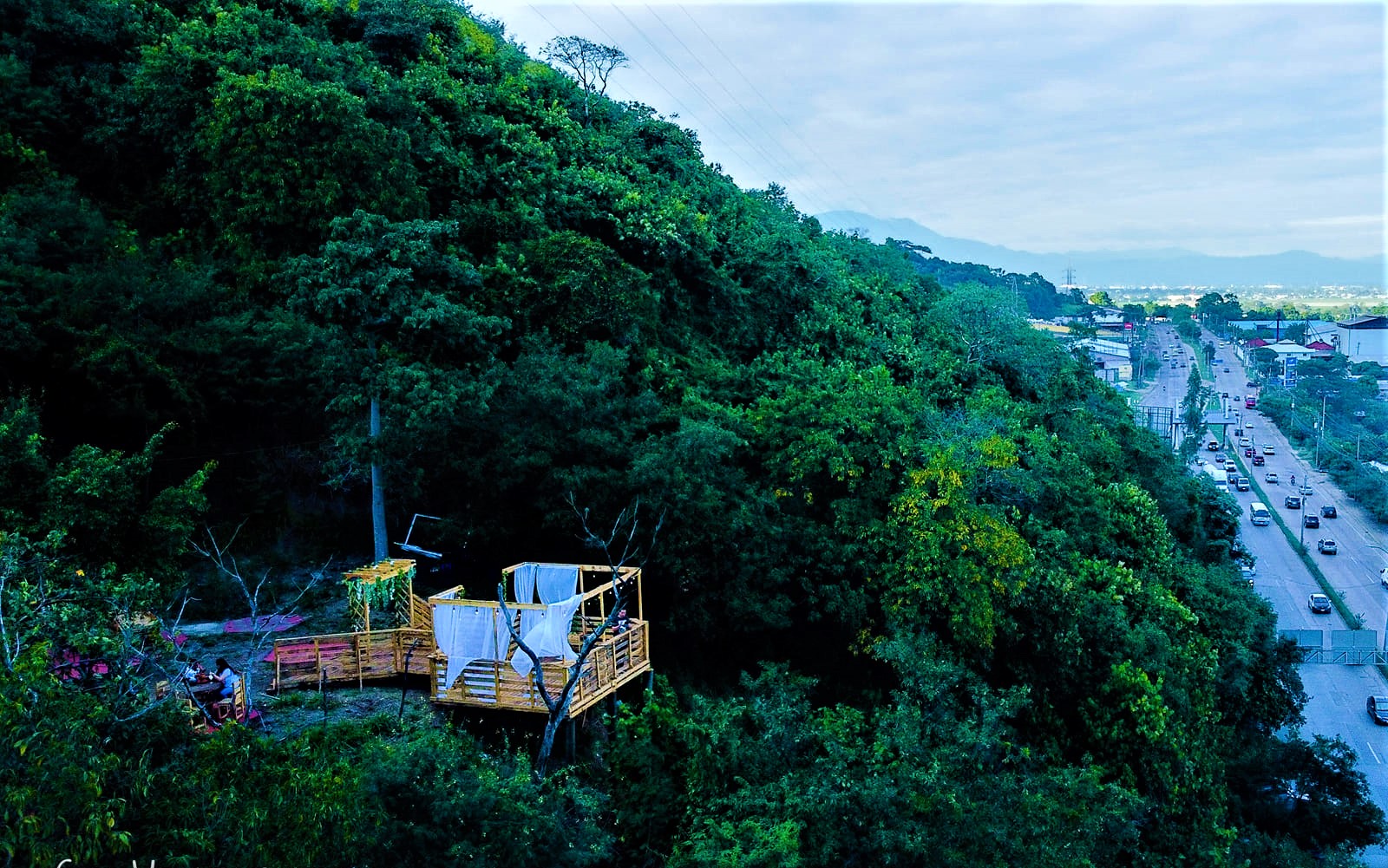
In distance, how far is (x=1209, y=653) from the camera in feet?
66.7

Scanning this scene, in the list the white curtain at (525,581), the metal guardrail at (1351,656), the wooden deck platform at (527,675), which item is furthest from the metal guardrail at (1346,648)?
the white curtain at (525,581)

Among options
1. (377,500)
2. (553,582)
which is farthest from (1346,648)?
(377,500)

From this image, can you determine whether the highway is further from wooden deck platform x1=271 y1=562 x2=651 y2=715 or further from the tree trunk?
the tree trunk

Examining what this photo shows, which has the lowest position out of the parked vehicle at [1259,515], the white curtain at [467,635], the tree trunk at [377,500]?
the parked vehicle at [1259,515]

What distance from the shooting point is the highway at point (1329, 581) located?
31456mm

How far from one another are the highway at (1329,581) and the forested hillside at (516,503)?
802cm

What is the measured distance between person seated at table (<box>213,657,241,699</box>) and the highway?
2751cm

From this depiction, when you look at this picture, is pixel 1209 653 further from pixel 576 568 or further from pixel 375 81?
pixel 375 81

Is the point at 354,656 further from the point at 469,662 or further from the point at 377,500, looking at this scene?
the point at 377,500

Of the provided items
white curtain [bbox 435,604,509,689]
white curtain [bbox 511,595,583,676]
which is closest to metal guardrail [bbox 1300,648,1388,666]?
white curtain [bbox 511,595,583,676]

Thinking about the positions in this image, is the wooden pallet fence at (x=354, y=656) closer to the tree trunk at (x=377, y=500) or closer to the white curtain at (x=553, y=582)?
the white curtain at (x=553, y=582)

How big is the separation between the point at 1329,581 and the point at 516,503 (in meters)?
44.1

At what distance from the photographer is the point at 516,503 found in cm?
1662

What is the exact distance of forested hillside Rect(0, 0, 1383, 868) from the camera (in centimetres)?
853
